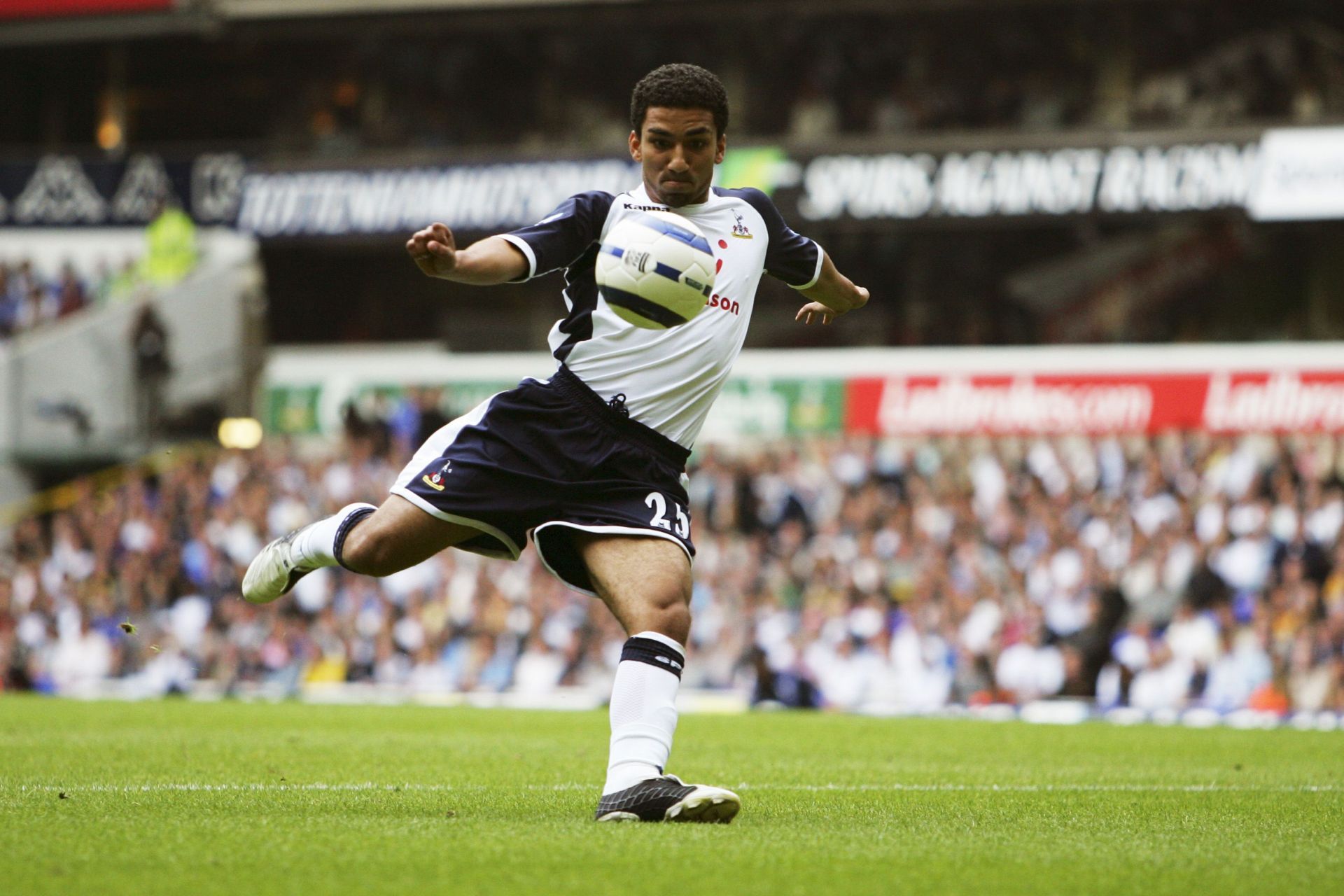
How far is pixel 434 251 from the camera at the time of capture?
4.86 m

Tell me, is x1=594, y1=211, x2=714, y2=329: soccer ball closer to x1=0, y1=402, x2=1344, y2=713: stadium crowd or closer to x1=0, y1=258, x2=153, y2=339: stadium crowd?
x1=0, y1=402, x2=1344, y2=713: stadium crowd

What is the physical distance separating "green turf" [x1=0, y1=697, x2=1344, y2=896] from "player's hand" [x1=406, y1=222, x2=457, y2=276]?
64.0 inches

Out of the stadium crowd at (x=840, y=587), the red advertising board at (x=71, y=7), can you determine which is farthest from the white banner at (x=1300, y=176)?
the red advertising board at (x=71, y=7)

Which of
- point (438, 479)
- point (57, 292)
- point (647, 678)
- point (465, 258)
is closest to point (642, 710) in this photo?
point (647, 678)

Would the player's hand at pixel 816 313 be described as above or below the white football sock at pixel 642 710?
above

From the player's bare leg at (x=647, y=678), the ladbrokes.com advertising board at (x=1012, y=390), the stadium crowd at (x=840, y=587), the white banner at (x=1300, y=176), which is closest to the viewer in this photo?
the player's bare leg at (x=647, y=678)

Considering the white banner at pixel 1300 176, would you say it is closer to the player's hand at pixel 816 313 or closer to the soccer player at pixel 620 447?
the player's hand at pixel 816 313

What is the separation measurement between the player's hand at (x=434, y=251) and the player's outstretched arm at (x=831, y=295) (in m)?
1.62

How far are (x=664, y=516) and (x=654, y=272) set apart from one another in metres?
0.90

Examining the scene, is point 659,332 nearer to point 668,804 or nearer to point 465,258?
point 465,258

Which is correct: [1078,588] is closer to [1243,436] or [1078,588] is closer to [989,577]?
[989,577]

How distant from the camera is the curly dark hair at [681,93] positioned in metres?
5.45

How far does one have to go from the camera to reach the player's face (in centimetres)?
547

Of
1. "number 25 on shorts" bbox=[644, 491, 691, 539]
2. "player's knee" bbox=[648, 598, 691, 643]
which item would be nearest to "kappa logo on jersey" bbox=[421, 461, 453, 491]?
"number 25 on shorts" bbox=[644, 491, 691, 539]
